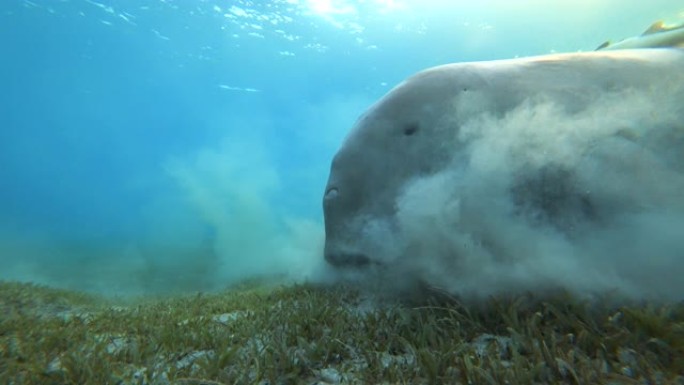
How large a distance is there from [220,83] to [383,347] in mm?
43476

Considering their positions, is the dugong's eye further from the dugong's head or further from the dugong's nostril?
the dugong's nostril

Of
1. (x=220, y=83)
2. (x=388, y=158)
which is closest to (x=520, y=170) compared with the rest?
(x=388, y=158)

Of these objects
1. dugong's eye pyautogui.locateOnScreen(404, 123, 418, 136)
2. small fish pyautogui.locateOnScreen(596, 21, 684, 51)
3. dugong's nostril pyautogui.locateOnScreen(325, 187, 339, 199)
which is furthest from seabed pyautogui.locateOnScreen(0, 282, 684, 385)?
small fish pyautogui.locateOnScreen(596, 21, 684, 51)

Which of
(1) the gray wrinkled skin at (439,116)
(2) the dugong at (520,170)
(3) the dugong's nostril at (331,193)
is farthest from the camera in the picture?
(3) the dugong's nostril at (331,193)

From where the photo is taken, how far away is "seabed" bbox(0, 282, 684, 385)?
1.83 meters

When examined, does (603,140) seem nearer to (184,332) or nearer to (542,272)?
(542,272)

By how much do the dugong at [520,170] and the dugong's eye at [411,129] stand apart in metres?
0.01

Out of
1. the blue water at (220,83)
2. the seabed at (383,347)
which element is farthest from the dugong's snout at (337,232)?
the blue water at (220,83)

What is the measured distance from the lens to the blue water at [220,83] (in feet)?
53.3

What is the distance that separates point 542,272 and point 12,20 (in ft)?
134

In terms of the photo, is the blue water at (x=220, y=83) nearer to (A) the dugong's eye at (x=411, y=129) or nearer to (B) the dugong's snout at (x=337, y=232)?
(B) the dugong's snout at (x=337, y=232)

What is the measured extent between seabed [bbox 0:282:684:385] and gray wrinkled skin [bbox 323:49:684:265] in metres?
0.60

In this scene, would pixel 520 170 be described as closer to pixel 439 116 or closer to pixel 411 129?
pixel 439 116

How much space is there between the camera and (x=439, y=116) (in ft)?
10.2
